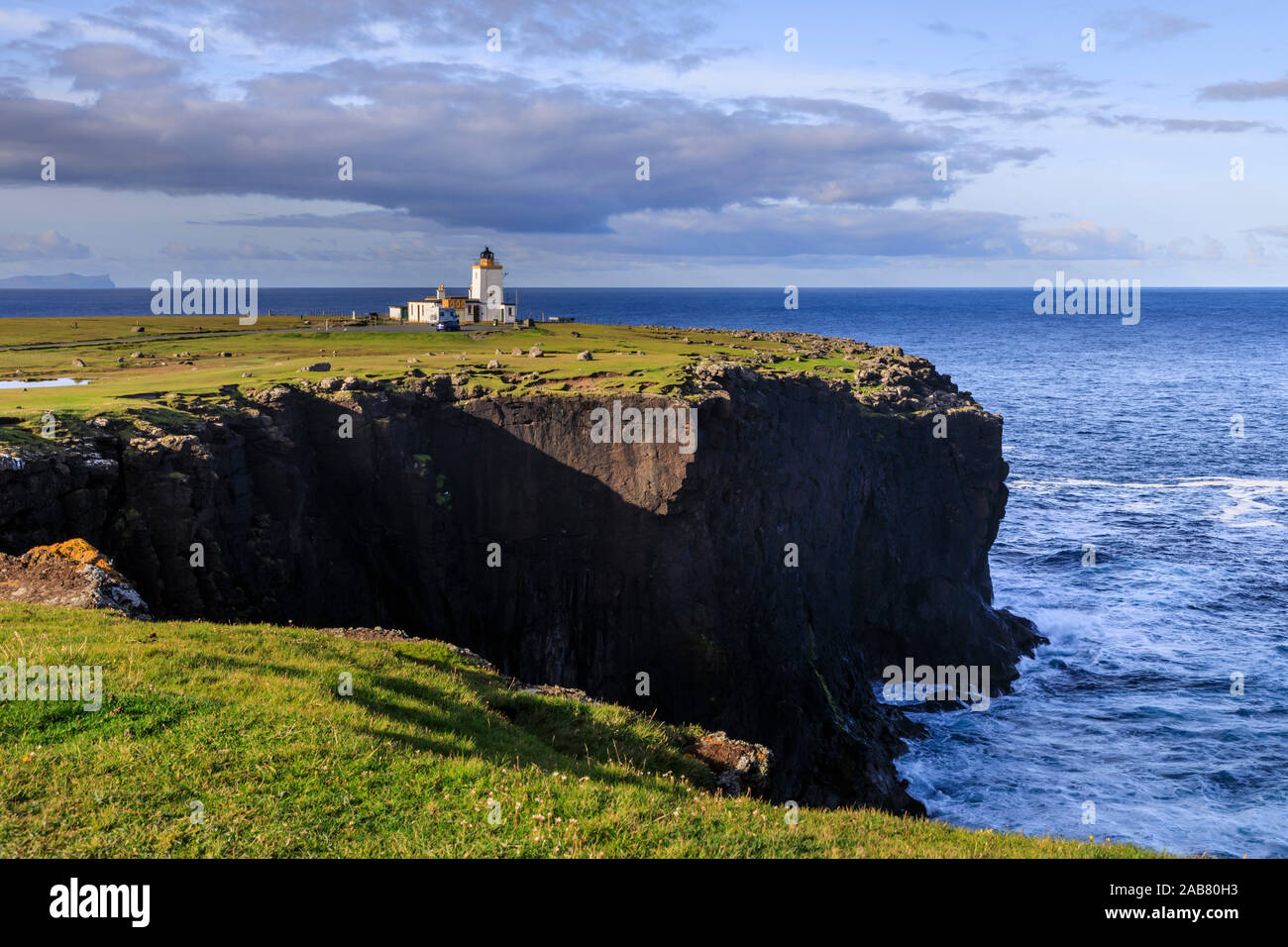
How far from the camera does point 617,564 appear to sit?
3744 centimetres

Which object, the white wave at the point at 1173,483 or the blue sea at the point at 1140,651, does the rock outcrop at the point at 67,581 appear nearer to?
the blue sea at the point at 1140,651

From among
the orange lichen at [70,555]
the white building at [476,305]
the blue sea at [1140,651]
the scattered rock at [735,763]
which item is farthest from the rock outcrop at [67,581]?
the white building at [476,305]

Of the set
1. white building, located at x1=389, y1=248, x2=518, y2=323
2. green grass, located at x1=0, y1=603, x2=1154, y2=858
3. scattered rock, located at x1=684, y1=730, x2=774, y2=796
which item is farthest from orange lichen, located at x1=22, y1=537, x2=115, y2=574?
white building, located at x1=389, y1=248, x2=518, y2=323

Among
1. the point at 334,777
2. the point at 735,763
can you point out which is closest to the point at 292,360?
the point at 735,763

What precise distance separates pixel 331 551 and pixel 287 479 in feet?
13.1

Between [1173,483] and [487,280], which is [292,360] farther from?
[1173,483]

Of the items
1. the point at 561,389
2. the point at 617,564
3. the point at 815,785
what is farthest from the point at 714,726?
the point at 561,389

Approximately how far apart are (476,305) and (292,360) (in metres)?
37.5

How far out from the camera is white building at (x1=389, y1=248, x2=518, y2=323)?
3310 inches

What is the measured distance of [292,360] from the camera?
161 ft

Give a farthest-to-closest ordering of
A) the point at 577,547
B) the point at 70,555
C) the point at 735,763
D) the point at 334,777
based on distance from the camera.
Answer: the point at 577,547 → the point at 70,555 → the point at 735,763 → the point at 334,777

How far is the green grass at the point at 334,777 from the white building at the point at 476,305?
66580mm

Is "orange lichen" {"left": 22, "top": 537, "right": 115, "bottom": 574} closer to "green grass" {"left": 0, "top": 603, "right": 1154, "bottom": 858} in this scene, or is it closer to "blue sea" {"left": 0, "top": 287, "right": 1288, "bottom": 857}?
"green grass" {"left": 0, "top": 603, "right": 1154, "bottom": 858}

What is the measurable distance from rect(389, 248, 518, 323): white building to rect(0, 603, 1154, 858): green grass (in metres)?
66.6
